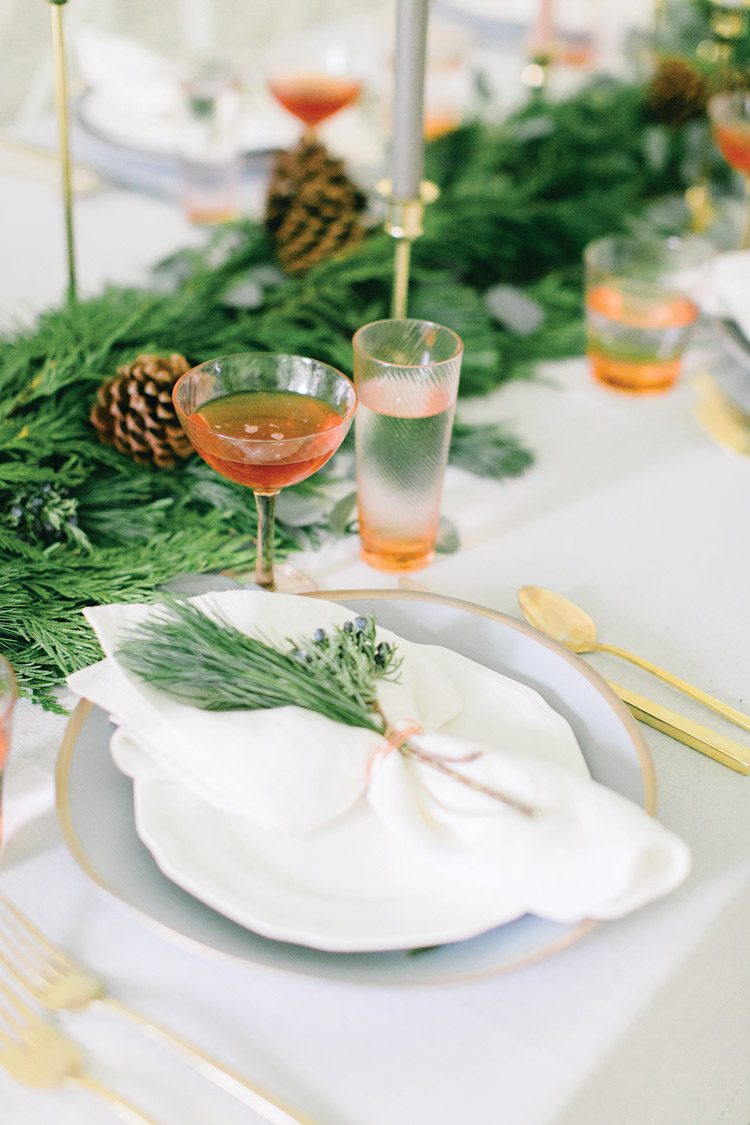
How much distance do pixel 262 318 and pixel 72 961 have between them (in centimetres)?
68

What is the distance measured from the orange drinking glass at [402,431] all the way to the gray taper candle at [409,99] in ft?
0.61

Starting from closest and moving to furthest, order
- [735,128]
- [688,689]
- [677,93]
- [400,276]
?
[688,689]
[400,276]
[735,128]
[677,93]

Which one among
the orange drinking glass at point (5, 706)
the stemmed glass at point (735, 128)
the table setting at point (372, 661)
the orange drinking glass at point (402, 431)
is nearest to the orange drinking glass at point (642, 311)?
→ the table setting at point (372, 661)

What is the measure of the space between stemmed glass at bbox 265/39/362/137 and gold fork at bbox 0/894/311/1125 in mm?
1050

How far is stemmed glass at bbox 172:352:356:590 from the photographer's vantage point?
27.8 inches

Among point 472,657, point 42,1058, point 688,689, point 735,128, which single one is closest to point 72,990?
point 42,1058

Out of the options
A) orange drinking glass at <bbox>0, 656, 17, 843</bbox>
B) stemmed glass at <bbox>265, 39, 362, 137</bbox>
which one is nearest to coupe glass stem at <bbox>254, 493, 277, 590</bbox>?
orange drinking glass at <bbox>0, 656, 17, 843</bbox>

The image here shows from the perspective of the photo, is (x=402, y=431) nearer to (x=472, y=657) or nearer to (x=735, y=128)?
(x=472, y=657)

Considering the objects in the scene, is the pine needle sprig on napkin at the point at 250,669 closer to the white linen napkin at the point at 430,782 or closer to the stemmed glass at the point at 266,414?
the white linen napkin at the point at 430,782

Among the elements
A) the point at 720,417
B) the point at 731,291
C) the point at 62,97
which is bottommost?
the point at 720,417

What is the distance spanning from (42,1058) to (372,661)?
0.82 ft

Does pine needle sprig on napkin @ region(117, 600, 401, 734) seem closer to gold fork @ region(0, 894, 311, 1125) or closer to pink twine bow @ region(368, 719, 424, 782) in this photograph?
pink twine bow @ region(368, 719, 424, 782)

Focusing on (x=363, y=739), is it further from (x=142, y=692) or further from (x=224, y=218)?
(x=224, y=218)

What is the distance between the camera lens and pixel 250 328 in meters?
1.03
